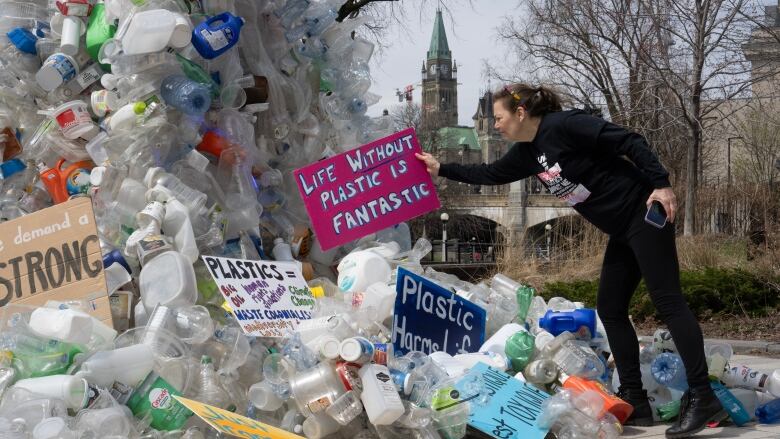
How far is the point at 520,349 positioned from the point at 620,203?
879 mm

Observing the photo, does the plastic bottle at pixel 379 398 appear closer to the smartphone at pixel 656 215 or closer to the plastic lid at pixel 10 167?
the smartphone at pixel 656 215

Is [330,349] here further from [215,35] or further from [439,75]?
[439,75]

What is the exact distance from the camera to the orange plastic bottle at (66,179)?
4.82m

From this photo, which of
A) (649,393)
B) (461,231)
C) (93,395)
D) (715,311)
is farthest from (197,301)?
Answer: (461,231)

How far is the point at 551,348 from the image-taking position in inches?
170

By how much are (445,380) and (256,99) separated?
225 centimetres

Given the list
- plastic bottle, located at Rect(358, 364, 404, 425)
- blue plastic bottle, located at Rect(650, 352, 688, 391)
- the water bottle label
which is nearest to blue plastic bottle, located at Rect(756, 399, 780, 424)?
blue plastic bottle, located at Rect(650, 352, 688, 391)

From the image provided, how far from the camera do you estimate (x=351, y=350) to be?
136 inches

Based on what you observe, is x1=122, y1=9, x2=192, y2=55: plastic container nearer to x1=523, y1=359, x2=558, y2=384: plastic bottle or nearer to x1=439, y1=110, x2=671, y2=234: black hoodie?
x1=439, y1=110, x2=671, y2=234: black hoodie

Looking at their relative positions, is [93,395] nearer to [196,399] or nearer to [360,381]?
[196,399]

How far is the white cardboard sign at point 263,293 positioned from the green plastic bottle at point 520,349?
3.34 feet

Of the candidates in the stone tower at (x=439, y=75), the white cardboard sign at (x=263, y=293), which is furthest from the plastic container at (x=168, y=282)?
the stone tower at (x=439, y=75)

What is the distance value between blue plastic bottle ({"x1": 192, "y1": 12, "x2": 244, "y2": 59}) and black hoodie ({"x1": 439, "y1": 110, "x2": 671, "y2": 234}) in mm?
1762

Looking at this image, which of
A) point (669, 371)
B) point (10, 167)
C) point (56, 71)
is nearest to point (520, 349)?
point (669, 371)
